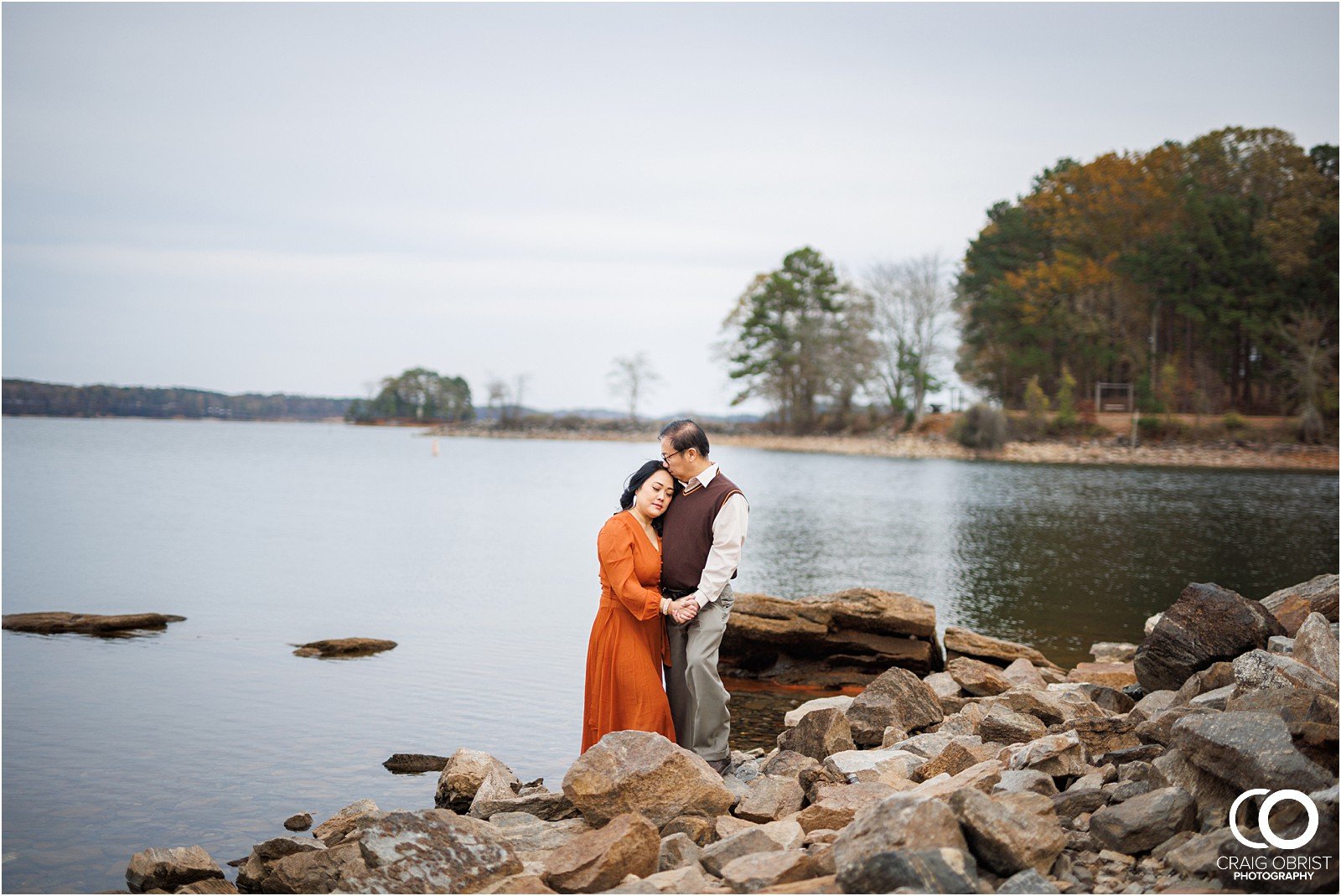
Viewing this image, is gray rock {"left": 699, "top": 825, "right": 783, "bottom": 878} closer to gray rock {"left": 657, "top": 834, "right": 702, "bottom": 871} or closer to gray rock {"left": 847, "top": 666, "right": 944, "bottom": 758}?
gray rock {"left": 657, "top": 834, "right": 702, "bottom": 871}

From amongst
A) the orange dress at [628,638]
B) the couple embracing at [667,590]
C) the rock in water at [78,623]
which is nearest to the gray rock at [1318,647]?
the couple embracing at [667,590]

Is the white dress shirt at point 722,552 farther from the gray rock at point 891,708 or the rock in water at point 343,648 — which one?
the rock in water at point 343,648

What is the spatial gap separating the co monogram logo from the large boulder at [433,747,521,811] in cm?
436

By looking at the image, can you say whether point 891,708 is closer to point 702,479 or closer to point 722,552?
point 722,552

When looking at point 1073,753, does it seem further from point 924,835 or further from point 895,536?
point 895,536

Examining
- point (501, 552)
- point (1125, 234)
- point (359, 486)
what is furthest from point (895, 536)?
point (1125, 234)

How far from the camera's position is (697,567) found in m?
6.02

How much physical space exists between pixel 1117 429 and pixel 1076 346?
19.2 ft

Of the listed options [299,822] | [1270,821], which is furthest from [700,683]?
[1270,821]

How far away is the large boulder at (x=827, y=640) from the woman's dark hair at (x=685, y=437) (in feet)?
17.9

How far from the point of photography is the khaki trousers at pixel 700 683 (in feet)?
19.9

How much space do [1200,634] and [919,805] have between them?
4.70 meters

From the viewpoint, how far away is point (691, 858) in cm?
485

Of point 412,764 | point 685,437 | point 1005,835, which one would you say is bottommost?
point 412,764
